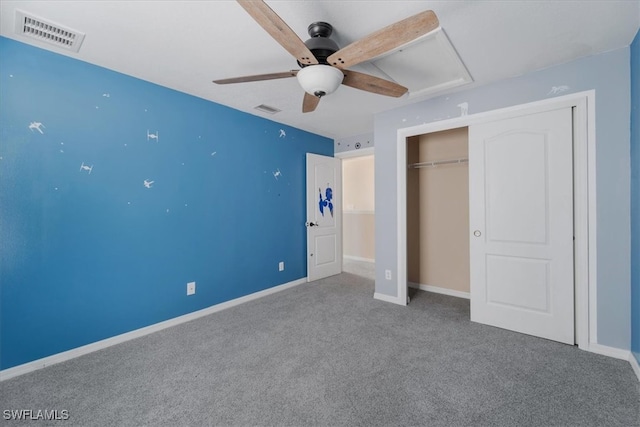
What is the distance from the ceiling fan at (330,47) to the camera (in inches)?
50.0

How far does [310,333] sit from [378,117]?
268 cm

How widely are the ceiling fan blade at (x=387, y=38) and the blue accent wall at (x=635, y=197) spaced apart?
1737mm

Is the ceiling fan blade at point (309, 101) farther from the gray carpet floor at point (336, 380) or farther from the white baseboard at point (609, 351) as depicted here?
the white baseboard at point (609, 351)

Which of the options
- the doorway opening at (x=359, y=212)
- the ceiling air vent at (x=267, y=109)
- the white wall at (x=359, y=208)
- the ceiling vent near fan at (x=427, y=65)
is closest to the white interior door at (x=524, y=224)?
the ceiling vent near fan at (x=427, y=65)

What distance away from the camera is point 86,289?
2.23 m

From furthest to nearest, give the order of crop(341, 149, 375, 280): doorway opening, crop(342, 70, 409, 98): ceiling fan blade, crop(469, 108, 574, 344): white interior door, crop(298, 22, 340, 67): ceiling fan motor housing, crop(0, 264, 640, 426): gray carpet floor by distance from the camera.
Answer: crop(341, 149, 375, 280): doorway opening → crop(469, 108, 574, 344): white interior door → crop(342, 70, 409, 98): ceiling fan blade → crop(298, 22, 340, 67): ceiling fan motor housing → crop(0, 264, 640, 426): gray carpet floor

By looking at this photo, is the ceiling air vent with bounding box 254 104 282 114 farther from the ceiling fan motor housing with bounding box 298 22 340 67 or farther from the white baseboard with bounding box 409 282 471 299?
the white baseboard with bounding box 409 282 471 299

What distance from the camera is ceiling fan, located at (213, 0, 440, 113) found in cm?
127

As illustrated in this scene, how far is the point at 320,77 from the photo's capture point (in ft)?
5.59

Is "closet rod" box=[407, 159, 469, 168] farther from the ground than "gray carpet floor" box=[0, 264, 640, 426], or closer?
farther from the ground

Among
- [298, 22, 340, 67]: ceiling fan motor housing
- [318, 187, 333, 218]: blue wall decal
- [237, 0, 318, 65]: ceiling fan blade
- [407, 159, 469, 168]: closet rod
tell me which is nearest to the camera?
[237, 0, 318, 65]: ceiling fan blade

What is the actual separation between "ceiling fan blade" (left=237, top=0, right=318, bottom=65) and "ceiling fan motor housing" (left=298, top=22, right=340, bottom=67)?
0.30 feet

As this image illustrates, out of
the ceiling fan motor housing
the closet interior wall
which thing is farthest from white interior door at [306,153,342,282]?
the ceiling fan motor housing

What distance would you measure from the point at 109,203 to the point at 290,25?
212 cm
